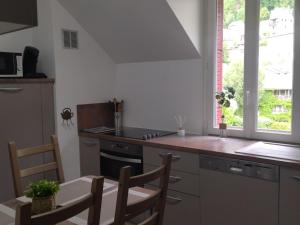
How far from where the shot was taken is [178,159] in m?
2.40

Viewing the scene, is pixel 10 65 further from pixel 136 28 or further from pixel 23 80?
pixel 136 28

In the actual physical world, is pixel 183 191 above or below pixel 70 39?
below

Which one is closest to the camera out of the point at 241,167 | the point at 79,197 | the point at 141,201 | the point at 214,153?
the point at 141,201

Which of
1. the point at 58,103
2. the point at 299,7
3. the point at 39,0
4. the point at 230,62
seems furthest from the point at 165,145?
the point at 39,0

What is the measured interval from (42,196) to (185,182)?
4.13 ft

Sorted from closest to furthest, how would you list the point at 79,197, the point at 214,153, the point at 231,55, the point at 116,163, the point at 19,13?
the point at 19,13
the point at 79,197
the point at 214,153
the point at 231,55
the point at 116,163

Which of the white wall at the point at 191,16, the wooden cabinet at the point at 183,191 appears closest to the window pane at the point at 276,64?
the white wall at the point at 191,16

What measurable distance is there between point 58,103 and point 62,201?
1.51 meters

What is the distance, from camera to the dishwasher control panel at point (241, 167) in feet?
6.41

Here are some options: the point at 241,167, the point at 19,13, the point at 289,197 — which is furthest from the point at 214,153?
the point at 19,13

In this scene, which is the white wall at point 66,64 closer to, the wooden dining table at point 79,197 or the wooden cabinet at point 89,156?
the wooden cabinet at point 89,156

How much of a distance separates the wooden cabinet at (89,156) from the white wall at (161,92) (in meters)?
0.59

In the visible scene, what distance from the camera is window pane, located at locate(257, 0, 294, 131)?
95.8 inches

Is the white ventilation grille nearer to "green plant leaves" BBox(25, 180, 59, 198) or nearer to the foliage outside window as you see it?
the foliage outside window
